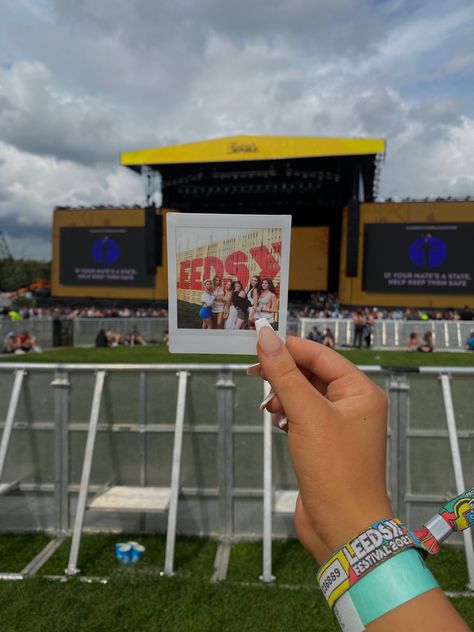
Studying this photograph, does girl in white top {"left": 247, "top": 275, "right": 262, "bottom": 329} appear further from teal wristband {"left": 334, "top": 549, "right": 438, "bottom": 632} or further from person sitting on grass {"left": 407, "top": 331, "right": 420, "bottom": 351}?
person sitting on grass {"left": 407, "top": 331, "right": 420, "bottom": 351}

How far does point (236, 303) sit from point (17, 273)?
90.1m

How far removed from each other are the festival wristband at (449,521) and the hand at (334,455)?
0.37 feet

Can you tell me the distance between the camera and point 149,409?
507 centimetres

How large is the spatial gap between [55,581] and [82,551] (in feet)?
1.94

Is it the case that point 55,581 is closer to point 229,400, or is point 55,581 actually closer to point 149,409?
point 149,409

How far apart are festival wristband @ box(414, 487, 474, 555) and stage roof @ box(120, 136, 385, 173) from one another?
28.9 metres

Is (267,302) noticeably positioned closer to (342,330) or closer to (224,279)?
(224,279)

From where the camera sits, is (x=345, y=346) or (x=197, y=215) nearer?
(x=197, y=215)

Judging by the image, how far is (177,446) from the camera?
4.67m

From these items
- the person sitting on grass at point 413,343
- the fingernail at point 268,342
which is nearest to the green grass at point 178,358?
the person sitting on grass at point 413,343

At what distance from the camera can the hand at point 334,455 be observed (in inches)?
38.1

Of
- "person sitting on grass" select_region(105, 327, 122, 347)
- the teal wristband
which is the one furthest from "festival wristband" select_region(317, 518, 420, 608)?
"person sitting on grass" select_region(105, 327, 122, 347)

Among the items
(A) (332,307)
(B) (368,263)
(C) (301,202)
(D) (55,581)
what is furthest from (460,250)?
(D) (55,581)

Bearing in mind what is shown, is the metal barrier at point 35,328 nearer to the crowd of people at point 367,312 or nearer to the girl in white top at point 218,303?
the crowd of people at point 367,312
